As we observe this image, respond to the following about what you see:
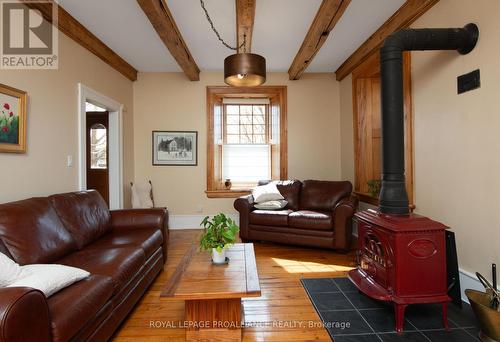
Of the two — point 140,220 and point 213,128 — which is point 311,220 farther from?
point 213,128

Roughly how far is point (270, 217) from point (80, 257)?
2356mm

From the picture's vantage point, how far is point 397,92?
2.23 metres

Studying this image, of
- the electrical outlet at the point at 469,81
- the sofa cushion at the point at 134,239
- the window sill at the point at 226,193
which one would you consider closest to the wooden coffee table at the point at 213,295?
the sofa cushion at the point at 134,239

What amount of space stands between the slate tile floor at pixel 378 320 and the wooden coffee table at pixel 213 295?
70 centimetres

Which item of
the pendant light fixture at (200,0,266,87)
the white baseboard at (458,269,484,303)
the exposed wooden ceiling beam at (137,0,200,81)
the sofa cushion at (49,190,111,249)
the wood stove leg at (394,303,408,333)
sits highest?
the exposed wooden ceiling beam at (137,0,200,81)

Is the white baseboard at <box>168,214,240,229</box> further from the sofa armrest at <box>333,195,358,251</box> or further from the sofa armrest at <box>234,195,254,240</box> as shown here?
the sofa armrest at <box>333,195,358,251</box>

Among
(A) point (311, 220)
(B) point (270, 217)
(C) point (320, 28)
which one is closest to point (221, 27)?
(C) point (320, 28)

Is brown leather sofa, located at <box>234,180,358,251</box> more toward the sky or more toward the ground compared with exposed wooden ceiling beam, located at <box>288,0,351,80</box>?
more toward the ground

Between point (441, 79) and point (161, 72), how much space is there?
4.10m

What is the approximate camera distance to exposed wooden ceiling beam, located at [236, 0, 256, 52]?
2.59 m

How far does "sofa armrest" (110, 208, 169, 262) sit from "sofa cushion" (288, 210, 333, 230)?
166 centimetres

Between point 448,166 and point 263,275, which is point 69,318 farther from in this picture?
point 448,166

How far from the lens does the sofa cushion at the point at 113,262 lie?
1844mm

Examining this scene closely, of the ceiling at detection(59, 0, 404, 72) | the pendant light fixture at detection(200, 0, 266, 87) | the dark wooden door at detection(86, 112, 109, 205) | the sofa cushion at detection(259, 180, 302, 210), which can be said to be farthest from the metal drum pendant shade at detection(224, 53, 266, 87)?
the dark wooden door at detection(86, 112, 109, 205)
